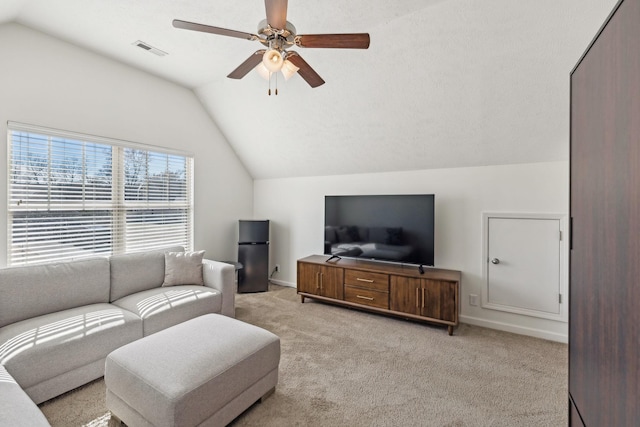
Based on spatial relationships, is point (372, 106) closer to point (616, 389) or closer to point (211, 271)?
point (211, 271)

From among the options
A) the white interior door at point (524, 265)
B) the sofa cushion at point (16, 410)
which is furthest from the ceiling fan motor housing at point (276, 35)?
the white interior door at point (524, 265)

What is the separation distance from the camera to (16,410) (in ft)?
4.04

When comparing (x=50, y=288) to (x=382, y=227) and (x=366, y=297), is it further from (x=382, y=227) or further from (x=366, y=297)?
(x=382, y=227)

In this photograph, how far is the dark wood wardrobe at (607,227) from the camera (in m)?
0.75

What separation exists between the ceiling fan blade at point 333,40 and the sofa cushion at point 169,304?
2385 millimetres

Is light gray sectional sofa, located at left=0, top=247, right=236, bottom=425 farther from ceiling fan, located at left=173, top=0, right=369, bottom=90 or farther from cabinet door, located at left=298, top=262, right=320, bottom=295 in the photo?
ceiling fan, located at left=173, top=0, right=369, bottom=90

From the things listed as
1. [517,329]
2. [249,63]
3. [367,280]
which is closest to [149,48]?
[249,63]

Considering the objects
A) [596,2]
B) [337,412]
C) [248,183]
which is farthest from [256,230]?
[596,2]

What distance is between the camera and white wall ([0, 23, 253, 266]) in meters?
2.52

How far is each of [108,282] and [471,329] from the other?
3.69m

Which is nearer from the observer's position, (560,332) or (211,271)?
(560,332)

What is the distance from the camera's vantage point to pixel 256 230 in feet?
14.3

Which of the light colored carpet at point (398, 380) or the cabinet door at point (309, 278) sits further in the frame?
the cabinet door at point (309, 278)

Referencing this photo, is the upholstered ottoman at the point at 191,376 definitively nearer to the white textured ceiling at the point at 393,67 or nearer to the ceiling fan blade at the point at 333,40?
the ceiling fan blade at the point at 333,40
